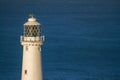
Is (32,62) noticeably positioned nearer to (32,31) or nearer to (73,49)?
(32,31)

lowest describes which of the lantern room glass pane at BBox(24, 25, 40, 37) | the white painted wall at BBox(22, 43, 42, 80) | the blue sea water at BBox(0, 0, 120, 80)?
the blue sea water at BBox(0, 0, 120, 80)

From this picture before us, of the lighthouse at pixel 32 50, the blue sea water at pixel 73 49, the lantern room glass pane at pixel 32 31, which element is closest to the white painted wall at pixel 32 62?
the lighthouse at pixel 32 50

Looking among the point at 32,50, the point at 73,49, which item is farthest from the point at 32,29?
the point at 73,49

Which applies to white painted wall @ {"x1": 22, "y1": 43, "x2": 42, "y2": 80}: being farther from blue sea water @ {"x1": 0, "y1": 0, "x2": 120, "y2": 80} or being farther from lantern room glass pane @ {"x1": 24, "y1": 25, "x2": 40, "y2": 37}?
blue sea water @ {"x1": 0, "y1": 0, "x2": 120, "y2": 80}

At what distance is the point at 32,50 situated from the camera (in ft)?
59.9

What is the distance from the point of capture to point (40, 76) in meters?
18.6

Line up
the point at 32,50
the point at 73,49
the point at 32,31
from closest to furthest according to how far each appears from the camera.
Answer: the point at 32,50 → the point at 32,31 → the point at 73,49

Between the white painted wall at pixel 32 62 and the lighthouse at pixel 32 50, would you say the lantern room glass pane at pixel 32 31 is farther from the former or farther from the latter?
the white painted wall at pixel 32 62

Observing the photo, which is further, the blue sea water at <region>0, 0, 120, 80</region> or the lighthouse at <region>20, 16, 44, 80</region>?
the blue sea water at <region>0, 0, 120, 80</region>

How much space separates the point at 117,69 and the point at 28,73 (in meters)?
27.4

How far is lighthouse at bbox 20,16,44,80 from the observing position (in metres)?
18.1

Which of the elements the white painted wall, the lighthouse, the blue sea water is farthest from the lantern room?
the blue sea water

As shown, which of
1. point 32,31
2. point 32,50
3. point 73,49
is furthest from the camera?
point 73,49

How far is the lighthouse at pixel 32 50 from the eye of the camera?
59.5 ft
